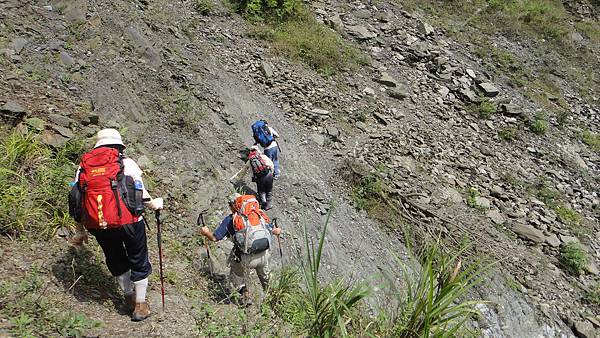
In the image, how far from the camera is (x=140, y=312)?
368 cm

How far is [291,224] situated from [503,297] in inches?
157

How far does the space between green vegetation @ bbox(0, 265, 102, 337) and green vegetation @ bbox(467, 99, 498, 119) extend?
35.4 feet

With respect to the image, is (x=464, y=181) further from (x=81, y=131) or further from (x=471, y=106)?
(x=81, y=131)

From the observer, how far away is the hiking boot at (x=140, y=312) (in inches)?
144

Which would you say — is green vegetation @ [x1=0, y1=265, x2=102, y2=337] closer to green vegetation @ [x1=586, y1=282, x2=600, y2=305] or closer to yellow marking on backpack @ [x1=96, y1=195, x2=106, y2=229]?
yellow marking on backpack @ [x1=96, y1=195, x2=106, y2=229]

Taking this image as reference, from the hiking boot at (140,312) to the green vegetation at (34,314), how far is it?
367 mm

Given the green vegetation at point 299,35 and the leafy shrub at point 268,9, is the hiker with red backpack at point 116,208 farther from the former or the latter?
the leafy shrub at point 268,9

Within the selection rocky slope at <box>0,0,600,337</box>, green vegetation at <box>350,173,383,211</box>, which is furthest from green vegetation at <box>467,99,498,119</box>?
green vegetation at <box>350,173,383,211</box>

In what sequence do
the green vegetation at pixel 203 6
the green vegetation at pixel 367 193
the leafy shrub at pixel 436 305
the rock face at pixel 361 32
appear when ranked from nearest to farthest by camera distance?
the leafy shrub at pixel 436 305 → the green vegetation at pixel 367 193 → the green vegetation at pixel 203 6 → the rock face at pixel 361 32

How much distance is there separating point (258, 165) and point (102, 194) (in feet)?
10.7

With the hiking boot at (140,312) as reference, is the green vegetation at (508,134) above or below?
below

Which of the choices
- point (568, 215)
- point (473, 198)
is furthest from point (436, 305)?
point (568, 215)

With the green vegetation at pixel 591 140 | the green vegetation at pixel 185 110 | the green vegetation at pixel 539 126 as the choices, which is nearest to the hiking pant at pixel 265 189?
the green vegetation at pixel 185 110

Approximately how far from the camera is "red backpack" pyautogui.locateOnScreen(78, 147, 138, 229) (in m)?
3.30
